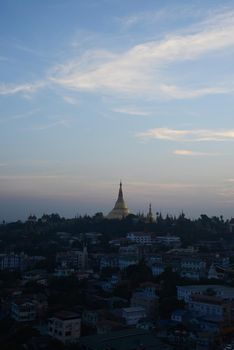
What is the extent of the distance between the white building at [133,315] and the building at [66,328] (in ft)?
5.31

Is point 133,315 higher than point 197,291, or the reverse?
point 197,291

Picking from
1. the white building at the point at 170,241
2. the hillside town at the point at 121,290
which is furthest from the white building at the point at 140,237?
the white building at the point at 170,241

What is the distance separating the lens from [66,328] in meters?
12.9

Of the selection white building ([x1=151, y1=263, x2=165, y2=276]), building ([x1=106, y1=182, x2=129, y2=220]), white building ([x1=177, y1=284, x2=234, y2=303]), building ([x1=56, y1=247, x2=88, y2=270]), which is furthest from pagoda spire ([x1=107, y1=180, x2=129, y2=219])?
white building ([x1=177, y1=284, x2=234, y2=303])

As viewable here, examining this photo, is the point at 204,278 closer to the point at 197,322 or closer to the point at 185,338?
the point at 197,322

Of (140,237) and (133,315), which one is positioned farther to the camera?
(140,237)

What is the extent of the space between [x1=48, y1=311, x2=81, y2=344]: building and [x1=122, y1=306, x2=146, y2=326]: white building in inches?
63.7

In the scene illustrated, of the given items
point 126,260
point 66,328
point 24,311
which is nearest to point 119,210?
point 126,260

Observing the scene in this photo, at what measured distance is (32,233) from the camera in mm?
35688

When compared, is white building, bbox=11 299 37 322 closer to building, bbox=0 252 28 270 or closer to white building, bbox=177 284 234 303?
white building, bbox=177 284 234 303

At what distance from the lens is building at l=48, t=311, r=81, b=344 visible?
12.9 metres

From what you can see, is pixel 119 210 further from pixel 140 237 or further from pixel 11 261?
pixel 11 261

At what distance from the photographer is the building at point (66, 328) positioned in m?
12.9

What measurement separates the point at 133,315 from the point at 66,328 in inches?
90.2
